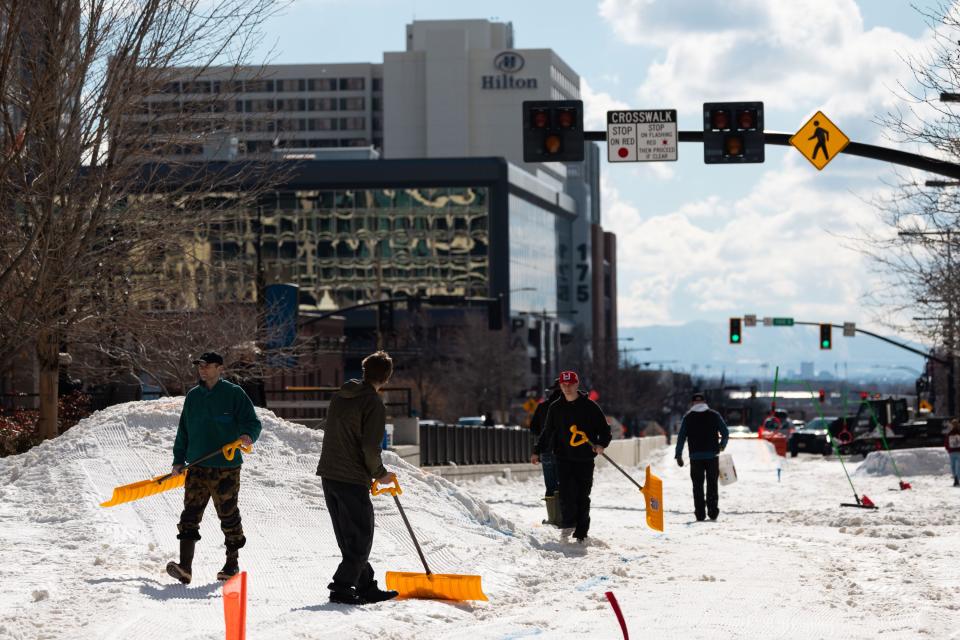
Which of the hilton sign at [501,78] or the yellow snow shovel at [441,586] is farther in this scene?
the hilton sign at [501,78]

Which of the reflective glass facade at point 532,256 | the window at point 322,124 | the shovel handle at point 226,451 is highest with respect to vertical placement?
the window at point 322,124

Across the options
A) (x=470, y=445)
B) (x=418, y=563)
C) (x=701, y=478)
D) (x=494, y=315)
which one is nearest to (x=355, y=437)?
(x=418, y=563)

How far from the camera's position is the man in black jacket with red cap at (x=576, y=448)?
14.8 m

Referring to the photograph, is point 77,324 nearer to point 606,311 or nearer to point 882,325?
point 882,325

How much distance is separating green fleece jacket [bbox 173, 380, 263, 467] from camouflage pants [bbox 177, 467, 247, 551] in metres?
0.07

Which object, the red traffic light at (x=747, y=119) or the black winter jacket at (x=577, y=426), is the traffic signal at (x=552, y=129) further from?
the black winter jacket at (x=577, y=426)

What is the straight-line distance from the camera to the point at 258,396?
26.3 m

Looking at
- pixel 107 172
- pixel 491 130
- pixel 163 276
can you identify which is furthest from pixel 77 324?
pixel 491 130

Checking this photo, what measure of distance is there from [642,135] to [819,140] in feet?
7.71

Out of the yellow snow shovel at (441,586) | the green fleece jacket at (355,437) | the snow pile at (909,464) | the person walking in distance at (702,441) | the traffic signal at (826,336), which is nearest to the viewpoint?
the green fleece jacket at (355,437)

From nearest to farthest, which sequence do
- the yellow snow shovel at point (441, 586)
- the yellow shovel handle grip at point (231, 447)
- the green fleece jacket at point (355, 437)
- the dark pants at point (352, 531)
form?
1. the dark pants at point (352, 531)
2. the green fleece jacket at point (355, 437)
3. the yellow snow shovel at point (441, 586)
4. the yellow shovel handle grip at point (231, 447)

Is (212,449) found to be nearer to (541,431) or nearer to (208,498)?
(208,498)

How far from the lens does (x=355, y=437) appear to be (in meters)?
10.2

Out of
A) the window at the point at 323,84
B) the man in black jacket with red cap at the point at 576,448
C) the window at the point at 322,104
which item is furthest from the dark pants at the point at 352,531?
the window at the point at 323,84
